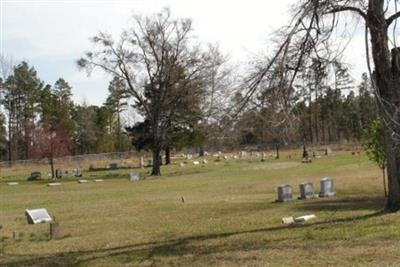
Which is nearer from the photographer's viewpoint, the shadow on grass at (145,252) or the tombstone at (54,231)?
the shadow on grass at (145,252)

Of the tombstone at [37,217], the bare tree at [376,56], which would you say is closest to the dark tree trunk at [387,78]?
the bare tree at [376,56]

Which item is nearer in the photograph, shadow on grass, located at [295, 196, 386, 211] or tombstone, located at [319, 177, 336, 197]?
shadow on grass, located at [295, 196, 386, 211]

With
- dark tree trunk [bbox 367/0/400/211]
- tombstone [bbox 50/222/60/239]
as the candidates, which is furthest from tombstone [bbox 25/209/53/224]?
dark tree trunk [bbox 367/0/400/211]

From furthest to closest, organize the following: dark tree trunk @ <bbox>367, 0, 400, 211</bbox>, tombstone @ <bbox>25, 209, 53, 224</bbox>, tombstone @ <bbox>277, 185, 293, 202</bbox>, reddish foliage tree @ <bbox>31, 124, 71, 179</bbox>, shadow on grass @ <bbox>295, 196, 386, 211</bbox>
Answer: reddish foliage tree @ <bbox>31, 124, 71, 179</bbox>, tombstone @ <bbox>277, 185, 293, 202</bbox>, tombstone @ <bbox>25, 209, 53, 224</bbox>, shadow on grass @ <bbox>295, 196, 386, 211</bbox>, dark tree trunk @ <bbox>367, 0, 400, 211</bbox>

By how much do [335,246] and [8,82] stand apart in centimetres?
8891

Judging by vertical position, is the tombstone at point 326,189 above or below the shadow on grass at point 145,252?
above

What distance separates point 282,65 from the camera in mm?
12352

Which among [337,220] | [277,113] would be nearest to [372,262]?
[277,113]

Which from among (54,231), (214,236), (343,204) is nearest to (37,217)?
(54,231)

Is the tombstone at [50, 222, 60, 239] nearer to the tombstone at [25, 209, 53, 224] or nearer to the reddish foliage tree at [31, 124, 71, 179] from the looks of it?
the tombstone at [25, 209, 53, 224]

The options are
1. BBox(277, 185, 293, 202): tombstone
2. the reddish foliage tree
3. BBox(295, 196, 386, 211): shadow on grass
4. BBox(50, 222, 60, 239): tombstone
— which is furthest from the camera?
the reddish foliage tree

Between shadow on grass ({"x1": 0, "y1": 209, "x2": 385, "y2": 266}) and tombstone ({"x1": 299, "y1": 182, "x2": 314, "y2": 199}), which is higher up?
tombstone ({"x1": 299, "y1": 182, "x2": 314, "y2": 199})

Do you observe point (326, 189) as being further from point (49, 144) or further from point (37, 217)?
point (49, 144)

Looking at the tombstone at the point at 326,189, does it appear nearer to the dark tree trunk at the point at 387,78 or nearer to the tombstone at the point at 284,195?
the tombstone at the point at 284,195
